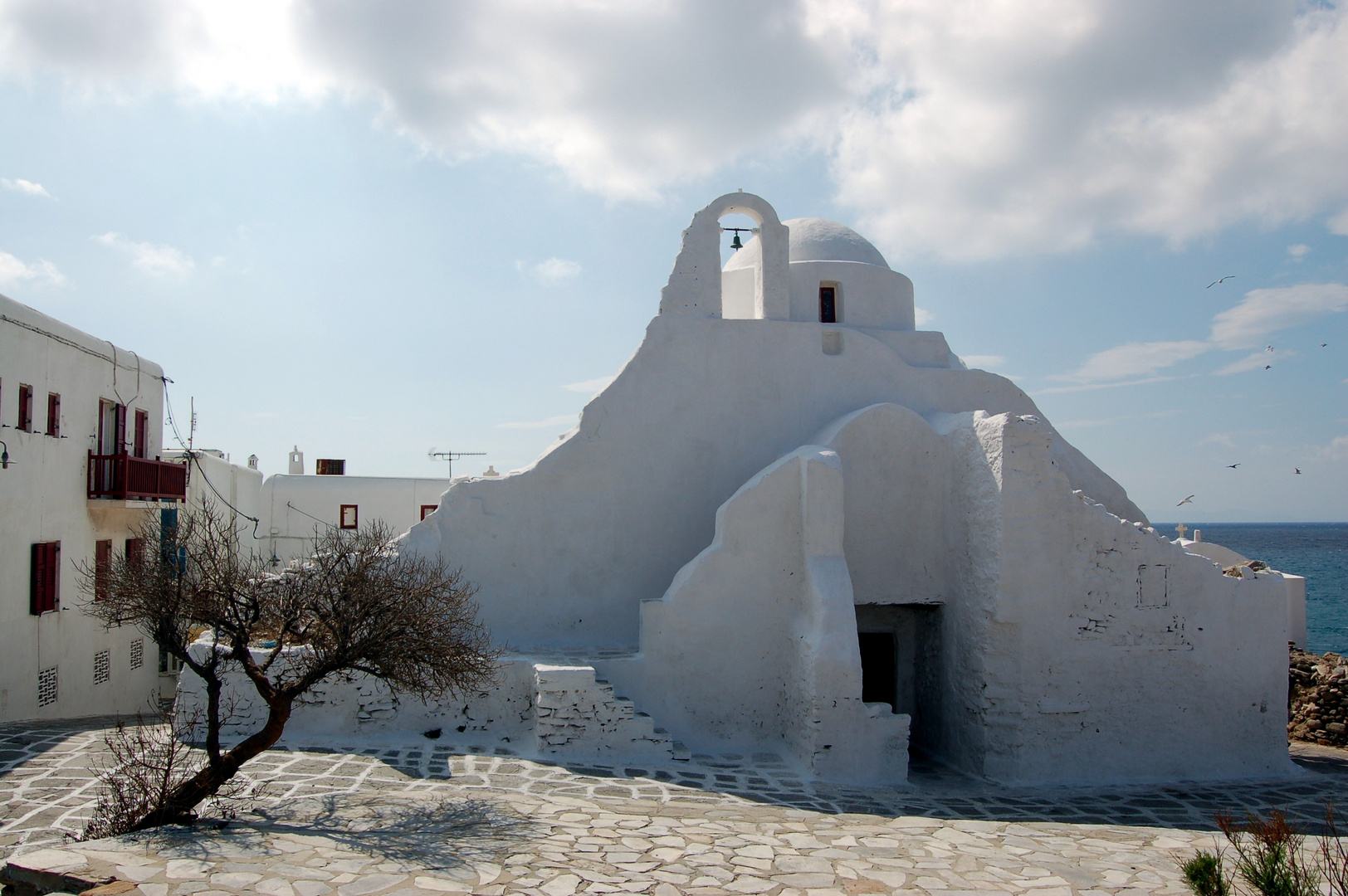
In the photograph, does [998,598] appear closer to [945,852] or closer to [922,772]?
[922,772]

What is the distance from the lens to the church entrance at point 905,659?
40.0ft

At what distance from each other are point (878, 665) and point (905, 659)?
0.43 m

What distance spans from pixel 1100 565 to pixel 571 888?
816 cm

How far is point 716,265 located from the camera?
13195 mm

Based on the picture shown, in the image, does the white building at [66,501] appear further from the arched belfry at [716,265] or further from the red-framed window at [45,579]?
the arched belfry at [716,265]

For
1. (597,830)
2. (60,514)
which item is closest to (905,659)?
(597,830)

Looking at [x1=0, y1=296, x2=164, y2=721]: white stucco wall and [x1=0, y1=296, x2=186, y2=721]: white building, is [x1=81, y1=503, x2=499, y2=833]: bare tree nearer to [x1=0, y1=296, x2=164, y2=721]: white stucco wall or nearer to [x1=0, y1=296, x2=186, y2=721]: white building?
[x1=0, y1=296, x2=186, y2=721]: white building

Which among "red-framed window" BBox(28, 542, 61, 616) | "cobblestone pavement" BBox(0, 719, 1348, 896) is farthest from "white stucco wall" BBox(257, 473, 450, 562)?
"cobblestone pavement" BBox(0, 719, 1348, 896)

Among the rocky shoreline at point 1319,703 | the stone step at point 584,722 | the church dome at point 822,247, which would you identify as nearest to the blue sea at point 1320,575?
the rocky shoreline at point 1319,703

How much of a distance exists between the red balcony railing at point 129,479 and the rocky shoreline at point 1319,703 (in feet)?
60.8

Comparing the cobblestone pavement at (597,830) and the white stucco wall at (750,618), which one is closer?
the cobblestone pavement at (597,830)

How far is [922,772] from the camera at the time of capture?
11.0 m

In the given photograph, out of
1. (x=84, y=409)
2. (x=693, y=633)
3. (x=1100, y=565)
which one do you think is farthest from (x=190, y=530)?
(x=1100, y=565)

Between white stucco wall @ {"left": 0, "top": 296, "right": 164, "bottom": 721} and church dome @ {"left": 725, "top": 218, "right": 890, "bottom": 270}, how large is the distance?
10216 millimetres
